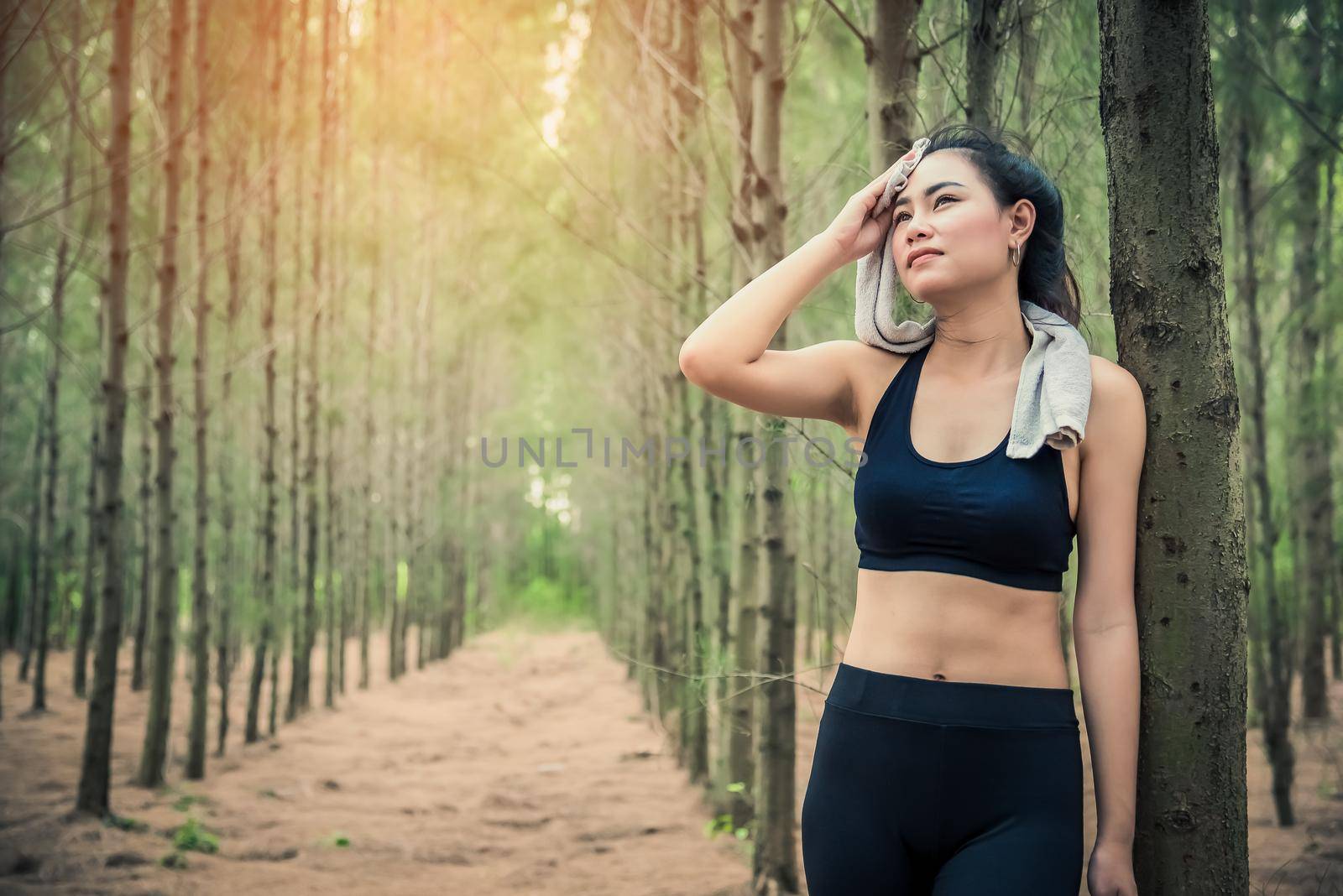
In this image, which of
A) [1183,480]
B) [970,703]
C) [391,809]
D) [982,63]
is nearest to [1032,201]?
[1183,480]

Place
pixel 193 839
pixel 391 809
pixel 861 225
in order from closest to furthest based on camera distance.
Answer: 1. pixel 861 225
2. pixel 193 839
3. pixel 391 809

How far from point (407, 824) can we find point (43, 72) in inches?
251

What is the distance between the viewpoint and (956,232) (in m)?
1.50

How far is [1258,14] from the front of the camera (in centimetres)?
484

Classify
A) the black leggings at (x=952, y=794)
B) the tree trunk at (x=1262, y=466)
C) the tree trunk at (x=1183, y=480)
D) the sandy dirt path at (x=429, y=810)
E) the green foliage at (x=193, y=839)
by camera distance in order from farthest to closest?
the tree trunk at (x=1262, y=466), the green foliage at (x=193, y=839), the sandy dirt path at (x=429, y=810), the tree trunk at (x=1183, y=480), the black leggings at (x=952, y=794)

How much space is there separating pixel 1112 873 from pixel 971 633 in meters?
0.40

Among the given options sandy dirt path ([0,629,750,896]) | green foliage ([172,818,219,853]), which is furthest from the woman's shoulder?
green foliage ([172,818,219,853])

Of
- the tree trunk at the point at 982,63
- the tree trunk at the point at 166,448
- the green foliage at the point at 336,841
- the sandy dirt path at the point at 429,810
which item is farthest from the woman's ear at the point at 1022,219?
the tree trunk at the point at 166,448

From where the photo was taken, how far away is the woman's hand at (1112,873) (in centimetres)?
138

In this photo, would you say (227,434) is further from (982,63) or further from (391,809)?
(982,63)

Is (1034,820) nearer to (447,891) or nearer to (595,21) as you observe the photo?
(447,891)

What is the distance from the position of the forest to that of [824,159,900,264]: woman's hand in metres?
0.38

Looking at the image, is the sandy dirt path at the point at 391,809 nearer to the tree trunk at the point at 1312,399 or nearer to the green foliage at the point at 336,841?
the green foliage at the point at 336,841

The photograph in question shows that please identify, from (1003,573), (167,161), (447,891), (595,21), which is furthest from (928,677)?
(167,161)
